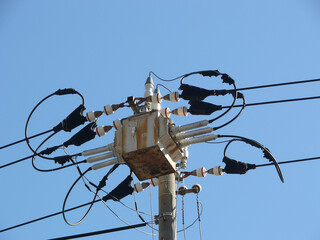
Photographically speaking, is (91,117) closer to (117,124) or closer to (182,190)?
(117,124)

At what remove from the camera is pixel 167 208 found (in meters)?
9.82

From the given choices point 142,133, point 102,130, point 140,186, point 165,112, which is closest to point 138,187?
point 140,186

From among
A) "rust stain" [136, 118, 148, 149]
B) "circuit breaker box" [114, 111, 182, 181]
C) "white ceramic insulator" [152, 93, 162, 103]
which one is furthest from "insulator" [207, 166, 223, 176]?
"white ceramic insulator" [152, 93, 162, 103]

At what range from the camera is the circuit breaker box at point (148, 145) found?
9953mm

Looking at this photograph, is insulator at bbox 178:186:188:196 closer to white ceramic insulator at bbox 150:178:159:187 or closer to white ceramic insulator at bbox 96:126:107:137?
white ceramic insulator at bbox 150:178:159:187

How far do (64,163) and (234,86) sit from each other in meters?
3.42

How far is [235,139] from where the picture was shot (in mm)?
10688

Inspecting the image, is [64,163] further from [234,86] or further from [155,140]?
[234,86]

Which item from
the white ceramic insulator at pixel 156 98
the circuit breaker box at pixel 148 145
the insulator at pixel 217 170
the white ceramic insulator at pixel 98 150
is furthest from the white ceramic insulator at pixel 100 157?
the insulator at pixel 217 170

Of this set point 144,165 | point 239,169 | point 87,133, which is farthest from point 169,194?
point 87,133

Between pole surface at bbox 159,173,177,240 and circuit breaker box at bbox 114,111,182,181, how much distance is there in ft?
0.66

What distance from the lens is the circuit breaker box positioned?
32.7 feet

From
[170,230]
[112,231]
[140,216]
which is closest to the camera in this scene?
[170,230]

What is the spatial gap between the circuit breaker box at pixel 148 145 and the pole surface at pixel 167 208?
201 millimetres
